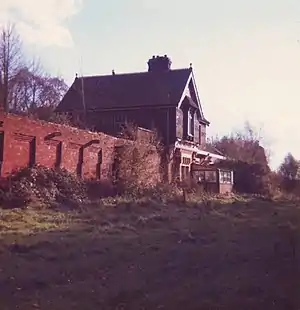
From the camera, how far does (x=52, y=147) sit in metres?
24.4

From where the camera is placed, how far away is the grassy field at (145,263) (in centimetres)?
811

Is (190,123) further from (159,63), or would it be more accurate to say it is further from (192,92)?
(159,63)

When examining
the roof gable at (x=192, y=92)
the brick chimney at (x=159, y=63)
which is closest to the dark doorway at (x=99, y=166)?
the roof gable at (x=192, y=92)

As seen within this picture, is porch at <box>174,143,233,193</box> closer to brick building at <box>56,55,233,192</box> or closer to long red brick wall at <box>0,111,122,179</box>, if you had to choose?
brick building at <box>56,55,233,192</box>

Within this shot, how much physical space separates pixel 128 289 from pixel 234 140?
67486mm

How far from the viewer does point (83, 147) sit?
27.0 meters

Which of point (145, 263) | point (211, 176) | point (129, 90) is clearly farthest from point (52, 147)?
point (211, 176)

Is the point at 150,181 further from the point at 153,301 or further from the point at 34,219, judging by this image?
the point at 153,301

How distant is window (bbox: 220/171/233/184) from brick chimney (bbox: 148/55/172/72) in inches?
375

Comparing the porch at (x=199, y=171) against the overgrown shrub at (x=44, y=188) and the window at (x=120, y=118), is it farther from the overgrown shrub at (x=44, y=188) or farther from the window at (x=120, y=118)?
the overgrown shrub at (x=44, y=188)

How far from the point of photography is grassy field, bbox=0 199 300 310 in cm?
811

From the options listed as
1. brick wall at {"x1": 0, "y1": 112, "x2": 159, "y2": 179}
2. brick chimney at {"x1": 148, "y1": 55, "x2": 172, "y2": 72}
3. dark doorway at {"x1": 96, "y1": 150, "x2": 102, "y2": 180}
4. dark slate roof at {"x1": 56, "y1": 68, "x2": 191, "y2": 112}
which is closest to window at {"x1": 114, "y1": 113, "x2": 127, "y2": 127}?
dark slate roof at {"x1": 56, "y1": 68, "x2": 191, "y2": 112}

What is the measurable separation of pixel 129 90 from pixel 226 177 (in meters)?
9.92

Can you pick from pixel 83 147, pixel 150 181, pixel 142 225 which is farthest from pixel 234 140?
pixel 142 225
